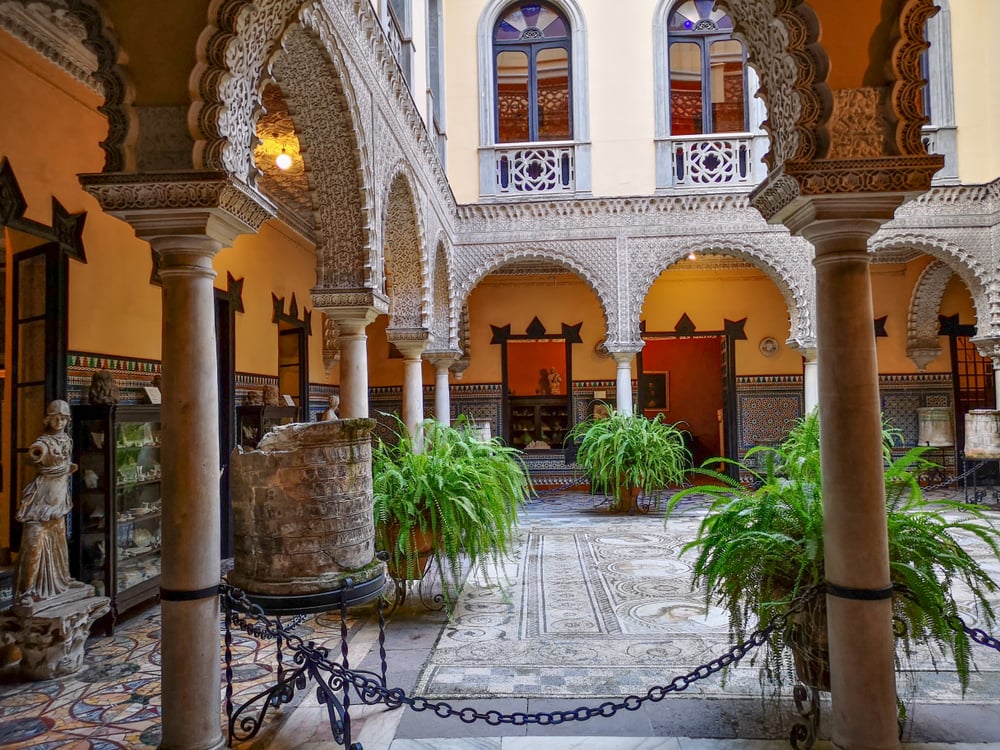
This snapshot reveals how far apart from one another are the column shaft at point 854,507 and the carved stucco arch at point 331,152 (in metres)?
3.50

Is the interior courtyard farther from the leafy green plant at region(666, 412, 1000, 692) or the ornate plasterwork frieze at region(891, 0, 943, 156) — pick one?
the leafy green plant at region(666, 412, 1000, 692)

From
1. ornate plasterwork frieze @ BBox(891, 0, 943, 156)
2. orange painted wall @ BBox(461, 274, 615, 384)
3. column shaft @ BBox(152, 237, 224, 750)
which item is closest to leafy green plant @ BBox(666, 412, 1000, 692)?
ornate plasterwork frieze @ BBox(891, 0, 943, 156)

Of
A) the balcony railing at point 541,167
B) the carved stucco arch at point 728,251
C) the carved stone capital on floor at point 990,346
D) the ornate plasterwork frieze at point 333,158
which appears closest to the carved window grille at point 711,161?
the carved stucco arch at point 728,251

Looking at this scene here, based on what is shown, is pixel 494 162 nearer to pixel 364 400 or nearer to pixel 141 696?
pixel 364 400

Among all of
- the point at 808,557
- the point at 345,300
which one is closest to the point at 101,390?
the point at 345,300

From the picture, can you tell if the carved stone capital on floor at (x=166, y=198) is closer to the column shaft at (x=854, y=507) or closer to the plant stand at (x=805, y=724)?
the column shaft at (x=854, y=507)

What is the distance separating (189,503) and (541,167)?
9.23 metres

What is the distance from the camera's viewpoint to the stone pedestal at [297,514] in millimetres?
2971

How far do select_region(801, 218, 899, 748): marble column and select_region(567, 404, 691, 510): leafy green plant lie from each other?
5.92m

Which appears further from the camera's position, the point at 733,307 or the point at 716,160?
the point at 733,307

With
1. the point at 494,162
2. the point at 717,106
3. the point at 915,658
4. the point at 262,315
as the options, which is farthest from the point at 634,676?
the point at 717,106

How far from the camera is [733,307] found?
42.9ft

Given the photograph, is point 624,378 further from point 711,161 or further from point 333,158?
point 333,158

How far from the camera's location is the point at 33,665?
3898 mm
